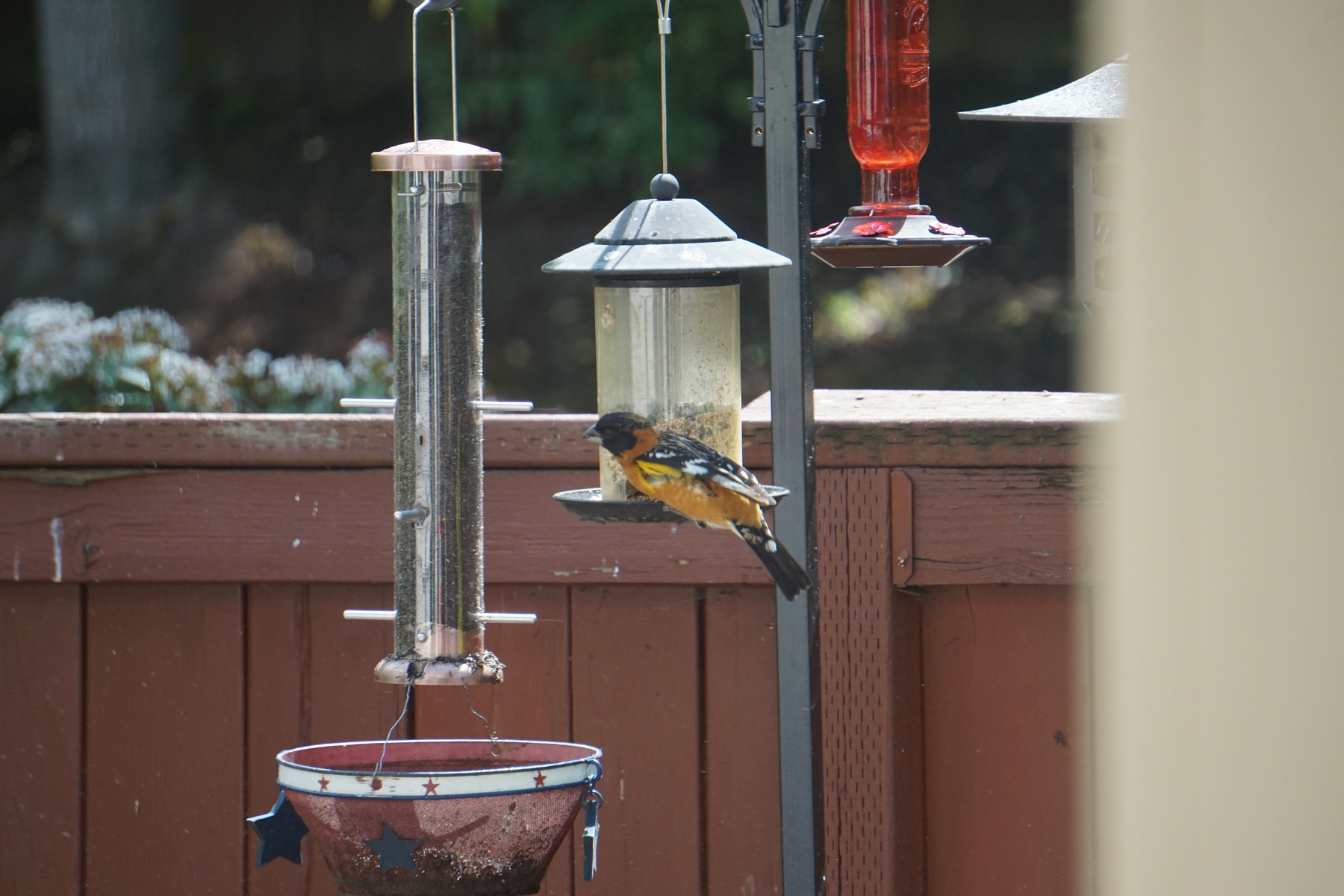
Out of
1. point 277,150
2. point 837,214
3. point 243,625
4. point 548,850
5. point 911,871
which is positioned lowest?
point 911,871

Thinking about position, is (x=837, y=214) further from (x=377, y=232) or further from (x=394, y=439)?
(x=394, y=439)

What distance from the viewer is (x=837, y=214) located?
31.9 feet

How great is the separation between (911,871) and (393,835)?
1240 millimetres

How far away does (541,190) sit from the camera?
30.9 ft

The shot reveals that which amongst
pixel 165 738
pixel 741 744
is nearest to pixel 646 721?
pixel 741 744

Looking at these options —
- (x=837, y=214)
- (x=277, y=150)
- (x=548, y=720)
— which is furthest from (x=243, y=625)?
(x=277, y=150)

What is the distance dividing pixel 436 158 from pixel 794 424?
673 millimetres

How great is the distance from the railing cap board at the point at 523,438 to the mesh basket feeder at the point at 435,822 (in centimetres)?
90

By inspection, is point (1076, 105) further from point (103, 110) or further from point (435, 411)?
point (103, 110)

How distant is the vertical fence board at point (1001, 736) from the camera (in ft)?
9.35

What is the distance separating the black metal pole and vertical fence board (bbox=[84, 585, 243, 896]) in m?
1.24

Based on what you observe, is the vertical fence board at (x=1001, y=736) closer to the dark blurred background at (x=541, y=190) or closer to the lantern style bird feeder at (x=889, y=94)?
the lantern style bird feeder at (x=889, y=94)

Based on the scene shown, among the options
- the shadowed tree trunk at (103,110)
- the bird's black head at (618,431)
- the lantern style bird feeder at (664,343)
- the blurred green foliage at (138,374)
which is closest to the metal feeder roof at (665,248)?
the lantern style bird feeder at (664,343)

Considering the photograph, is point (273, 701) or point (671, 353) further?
point (273, 701)
